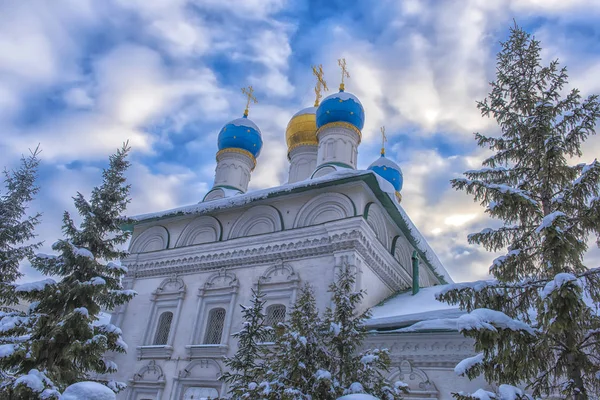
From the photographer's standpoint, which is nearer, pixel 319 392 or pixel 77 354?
pixel 319 392

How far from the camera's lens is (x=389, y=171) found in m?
21.4

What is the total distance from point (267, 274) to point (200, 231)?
129 inches

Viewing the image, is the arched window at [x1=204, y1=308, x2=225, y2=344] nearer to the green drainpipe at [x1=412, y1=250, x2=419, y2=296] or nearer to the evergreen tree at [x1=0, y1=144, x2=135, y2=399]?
the evergreen tree at [x1=0, y1=144, x2=135, y2=399]

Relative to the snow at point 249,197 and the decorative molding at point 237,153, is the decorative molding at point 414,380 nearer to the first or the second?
the snow at point 249,197

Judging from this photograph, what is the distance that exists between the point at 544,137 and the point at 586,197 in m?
1.00

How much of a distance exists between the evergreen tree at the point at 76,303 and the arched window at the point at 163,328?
4947 millimetres

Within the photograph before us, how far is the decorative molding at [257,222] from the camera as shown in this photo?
13.4 meters

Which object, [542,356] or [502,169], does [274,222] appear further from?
[542,356]

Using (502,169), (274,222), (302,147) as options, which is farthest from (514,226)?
(302,147)

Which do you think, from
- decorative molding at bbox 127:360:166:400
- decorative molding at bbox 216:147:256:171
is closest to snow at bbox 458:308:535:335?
decorative molding at bbox 127:360:166:400

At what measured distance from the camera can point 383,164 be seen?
21.6m

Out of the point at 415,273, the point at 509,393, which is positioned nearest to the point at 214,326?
the point at 415,273

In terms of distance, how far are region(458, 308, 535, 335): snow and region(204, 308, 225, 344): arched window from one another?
8.86 meters

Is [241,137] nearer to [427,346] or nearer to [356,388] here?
[427,346]
